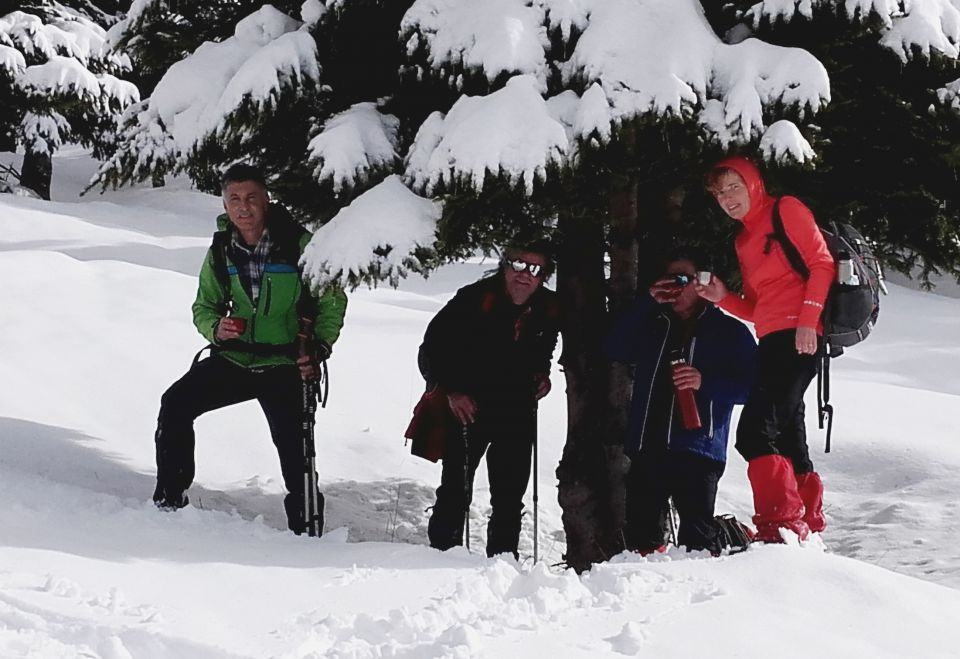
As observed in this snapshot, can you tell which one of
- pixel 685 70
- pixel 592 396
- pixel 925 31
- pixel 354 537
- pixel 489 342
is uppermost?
pixel 925 31

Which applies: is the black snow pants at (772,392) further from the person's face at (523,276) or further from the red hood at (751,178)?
the person's face at (523,276)

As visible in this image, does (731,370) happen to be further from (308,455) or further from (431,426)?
(308,455)

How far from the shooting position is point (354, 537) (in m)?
6.65

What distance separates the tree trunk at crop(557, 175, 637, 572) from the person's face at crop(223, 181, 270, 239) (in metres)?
1.65

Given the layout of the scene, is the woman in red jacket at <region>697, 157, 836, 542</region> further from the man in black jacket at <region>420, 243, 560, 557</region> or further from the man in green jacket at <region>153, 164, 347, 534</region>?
the man in green jacket at <region>153, 164, 347, 534</region>

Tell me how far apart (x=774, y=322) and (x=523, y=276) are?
4.70 feet

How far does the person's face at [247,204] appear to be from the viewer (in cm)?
523

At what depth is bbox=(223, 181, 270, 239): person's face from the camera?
17.2 ft

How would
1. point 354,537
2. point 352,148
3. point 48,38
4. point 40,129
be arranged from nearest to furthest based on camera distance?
point 352,148, point 354,537, point 48,38, point 40,129

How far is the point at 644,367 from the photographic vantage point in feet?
16.4

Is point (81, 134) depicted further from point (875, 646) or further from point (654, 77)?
point (875, 646)

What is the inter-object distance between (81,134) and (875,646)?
20.0m

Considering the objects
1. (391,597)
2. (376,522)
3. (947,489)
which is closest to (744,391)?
(391,597)

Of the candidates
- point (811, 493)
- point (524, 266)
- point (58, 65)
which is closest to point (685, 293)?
point (524, 266)
